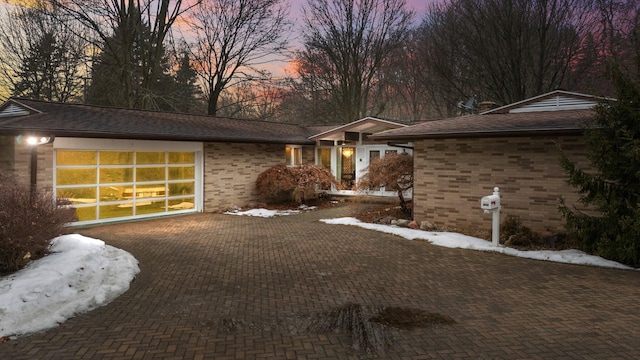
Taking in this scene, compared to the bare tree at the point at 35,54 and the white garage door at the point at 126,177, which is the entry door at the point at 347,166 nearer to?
the white garage door at the point at 126,177

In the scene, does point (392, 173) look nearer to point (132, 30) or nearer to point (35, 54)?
point (132, 30)

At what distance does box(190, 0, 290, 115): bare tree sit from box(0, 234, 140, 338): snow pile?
19648 mm

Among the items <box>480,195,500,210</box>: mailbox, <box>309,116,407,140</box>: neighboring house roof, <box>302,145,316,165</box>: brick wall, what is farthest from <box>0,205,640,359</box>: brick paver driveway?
<box>302,145,316,165</box>: brick wall

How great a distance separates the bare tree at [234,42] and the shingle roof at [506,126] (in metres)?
15.9

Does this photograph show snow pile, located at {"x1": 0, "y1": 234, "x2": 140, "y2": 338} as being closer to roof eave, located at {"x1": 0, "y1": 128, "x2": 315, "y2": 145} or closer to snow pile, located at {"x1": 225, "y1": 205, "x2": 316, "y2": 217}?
roof eave, located at {"x1": 0, "y1": 128, "x2": 315, "y2": 145}

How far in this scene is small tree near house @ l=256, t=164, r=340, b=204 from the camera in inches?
630

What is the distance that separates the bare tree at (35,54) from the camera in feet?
79.5

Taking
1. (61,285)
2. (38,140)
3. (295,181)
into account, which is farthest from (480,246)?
(38,140)

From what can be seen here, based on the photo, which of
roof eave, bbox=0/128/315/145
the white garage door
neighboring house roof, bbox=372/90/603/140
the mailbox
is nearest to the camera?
the mailbox

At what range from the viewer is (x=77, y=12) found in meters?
19.9

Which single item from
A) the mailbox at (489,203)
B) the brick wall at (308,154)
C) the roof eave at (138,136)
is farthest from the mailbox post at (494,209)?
the brick wall at (308,154)

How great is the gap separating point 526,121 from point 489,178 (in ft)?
5.99

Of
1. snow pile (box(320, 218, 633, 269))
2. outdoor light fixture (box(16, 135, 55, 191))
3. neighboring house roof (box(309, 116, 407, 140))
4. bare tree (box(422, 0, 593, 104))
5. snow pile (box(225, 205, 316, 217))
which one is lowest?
snow pile (box(320, 218, 633, 269))

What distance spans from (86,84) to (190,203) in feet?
52.1
